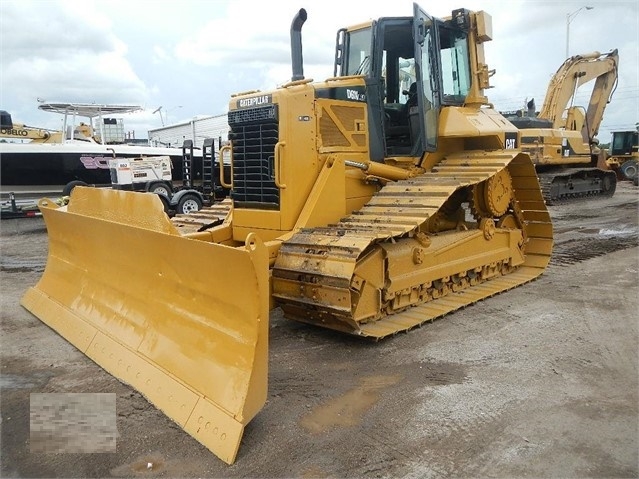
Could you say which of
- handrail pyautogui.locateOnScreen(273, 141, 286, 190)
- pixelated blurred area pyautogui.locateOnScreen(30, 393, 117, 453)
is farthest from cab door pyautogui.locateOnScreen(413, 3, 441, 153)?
pixelated blurred area pyautogui.locateOnScreen(30, 393, 117, 453)

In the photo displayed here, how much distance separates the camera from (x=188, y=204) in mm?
14148

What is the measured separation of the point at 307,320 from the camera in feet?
16.4

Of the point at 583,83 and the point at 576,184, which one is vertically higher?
the point at 583,83

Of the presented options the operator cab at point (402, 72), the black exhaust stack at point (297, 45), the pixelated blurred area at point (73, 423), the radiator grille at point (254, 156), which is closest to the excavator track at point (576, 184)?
the operator cab at point (402, 72)

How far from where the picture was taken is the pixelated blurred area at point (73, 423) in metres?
3.31

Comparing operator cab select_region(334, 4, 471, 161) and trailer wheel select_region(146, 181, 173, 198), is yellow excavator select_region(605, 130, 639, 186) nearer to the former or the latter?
trailer wheel select_region(146, 181, 173, 198)

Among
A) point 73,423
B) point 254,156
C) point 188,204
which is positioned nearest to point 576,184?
point 188,204

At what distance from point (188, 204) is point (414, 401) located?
444 inches

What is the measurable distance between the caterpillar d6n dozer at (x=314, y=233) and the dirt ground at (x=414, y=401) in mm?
198

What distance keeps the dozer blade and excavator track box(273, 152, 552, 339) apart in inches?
43.0

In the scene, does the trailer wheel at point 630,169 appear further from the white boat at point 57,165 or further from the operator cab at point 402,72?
the operator cab at point 402,72

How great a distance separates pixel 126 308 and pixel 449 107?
4.29 m

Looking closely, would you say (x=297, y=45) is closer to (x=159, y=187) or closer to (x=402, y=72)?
(x=402, y=72)

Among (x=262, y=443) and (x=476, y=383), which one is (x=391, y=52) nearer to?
(x=476, y=383)
